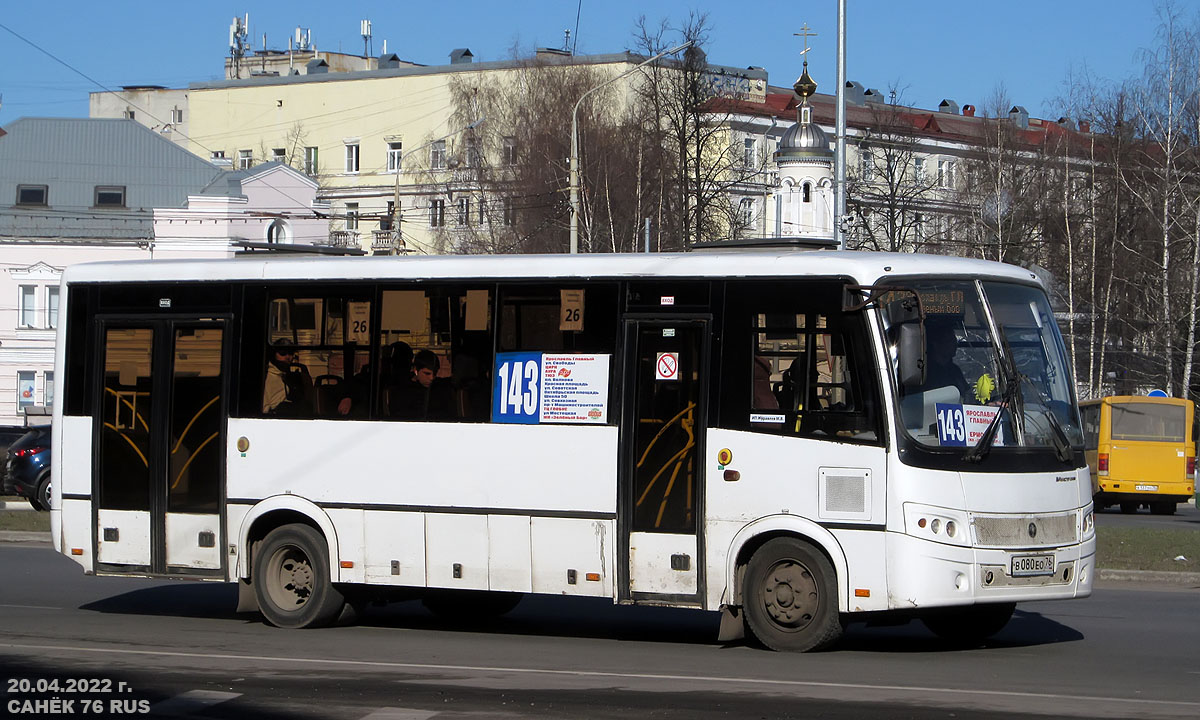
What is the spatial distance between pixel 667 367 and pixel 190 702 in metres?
4.38

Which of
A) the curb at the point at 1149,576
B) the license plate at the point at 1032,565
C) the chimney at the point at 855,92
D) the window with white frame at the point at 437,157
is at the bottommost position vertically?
the curb at the point at 1149,576

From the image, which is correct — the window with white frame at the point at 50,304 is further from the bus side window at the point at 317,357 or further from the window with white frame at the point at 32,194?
the bus side window at the point at 317,357

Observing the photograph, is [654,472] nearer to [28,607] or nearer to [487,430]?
[487,430]

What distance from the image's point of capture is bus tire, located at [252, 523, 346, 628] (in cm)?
1364

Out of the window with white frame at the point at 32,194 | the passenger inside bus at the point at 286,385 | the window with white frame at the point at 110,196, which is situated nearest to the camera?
the passenger inside bus at the point at 286,385

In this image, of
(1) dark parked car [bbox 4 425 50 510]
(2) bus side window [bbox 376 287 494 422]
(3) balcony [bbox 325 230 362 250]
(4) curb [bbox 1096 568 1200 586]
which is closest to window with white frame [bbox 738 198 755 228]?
(3) balcony [bbox 325 230 362 250]

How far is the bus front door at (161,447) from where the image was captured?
13984 mm

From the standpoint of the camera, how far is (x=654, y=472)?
12.4 metres

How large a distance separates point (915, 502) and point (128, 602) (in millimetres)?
8218

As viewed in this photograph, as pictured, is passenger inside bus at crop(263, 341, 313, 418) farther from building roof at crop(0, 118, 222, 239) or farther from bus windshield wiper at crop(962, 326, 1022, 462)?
building roof at crop(0, 118, 222, 239)

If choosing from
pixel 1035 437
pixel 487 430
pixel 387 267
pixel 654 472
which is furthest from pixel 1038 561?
pixel 387 267

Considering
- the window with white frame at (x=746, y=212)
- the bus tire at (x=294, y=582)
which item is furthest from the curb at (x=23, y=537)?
the window with white frame at (x=746, y=212)

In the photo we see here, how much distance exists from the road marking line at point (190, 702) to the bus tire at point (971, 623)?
→ 5.40 meters

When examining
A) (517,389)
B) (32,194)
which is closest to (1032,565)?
(517,389)
